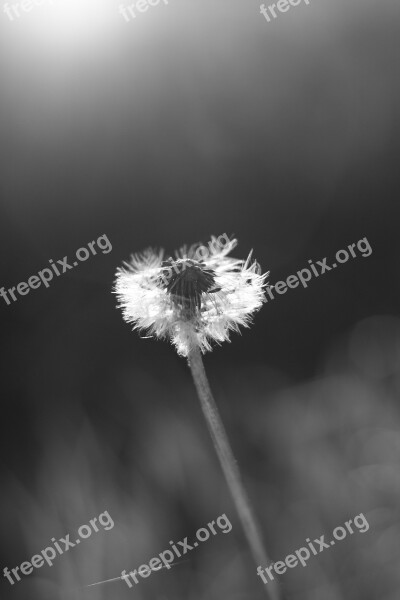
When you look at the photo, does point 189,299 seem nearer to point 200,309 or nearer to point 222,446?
point 200,309

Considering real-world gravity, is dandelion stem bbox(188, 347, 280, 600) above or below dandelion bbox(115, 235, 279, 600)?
below

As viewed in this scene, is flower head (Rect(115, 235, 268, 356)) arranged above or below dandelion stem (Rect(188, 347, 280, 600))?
above

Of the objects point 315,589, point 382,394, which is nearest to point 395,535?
point 315,589

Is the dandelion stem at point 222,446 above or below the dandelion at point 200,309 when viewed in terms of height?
below

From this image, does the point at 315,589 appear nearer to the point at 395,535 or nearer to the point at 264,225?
the point at 395,535

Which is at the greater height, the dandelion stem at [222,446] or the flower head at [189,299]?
the flower head at [189,299]
